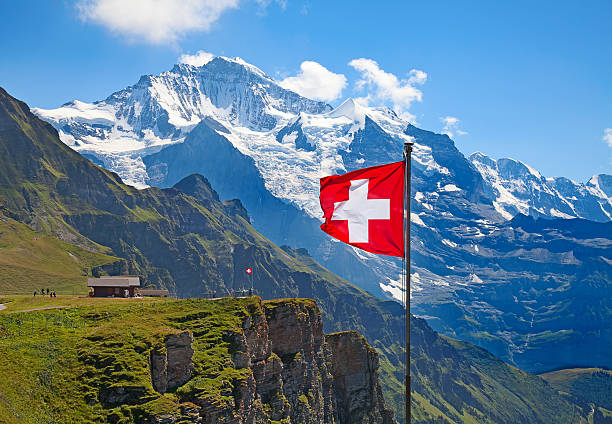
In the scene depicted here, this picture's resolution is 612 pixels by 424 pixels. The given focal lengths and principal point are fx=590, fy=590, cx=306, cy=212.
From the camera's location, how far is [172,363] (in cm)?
9294

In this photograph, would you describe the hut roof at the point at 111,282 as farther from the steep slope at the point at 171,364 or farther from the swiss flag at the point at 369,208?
the swiss flag at the point at 369,208

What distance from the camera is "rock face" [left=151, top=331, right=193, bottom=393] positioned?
290 feet

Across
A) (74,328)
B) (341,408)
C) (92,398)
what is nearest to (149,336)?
(74,328)

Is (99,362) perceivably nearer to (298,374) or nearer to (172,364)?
(172,364)

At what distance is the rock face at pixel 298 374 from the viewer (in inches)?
4230

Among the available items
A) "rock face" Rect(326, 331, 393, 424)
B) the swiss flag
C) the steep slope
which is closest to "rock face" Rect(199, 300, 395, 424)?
"rock face" Rect(326, 331, 393, 424)

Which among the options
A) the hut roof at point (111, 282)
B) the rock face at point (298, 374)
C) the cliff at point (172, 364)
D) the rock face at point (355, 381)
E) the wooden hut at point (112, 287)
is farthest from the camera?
the rock face at point (355, 381)

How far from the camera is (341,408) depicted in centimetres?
15662

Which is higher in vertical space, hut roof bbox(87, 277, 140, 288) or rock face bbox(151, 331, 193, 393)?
hut roof bbox(87, 277, 140, 288)

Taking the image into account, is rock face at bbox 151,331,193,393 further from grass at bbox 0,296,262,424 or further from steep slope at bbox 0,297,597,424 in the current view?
grass at bbox 0,296,262,424

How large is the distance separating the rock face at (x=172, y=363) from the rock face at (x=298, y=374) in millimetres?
6321

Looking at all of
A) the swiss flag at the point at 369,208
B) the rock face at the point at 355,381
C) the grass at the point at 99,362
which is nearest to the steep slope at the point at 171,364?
the grass at the point at 99,362

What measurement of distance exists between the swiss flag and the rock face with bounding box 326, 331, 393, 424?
11792 cm

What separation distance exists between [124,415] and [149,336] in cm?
1756
